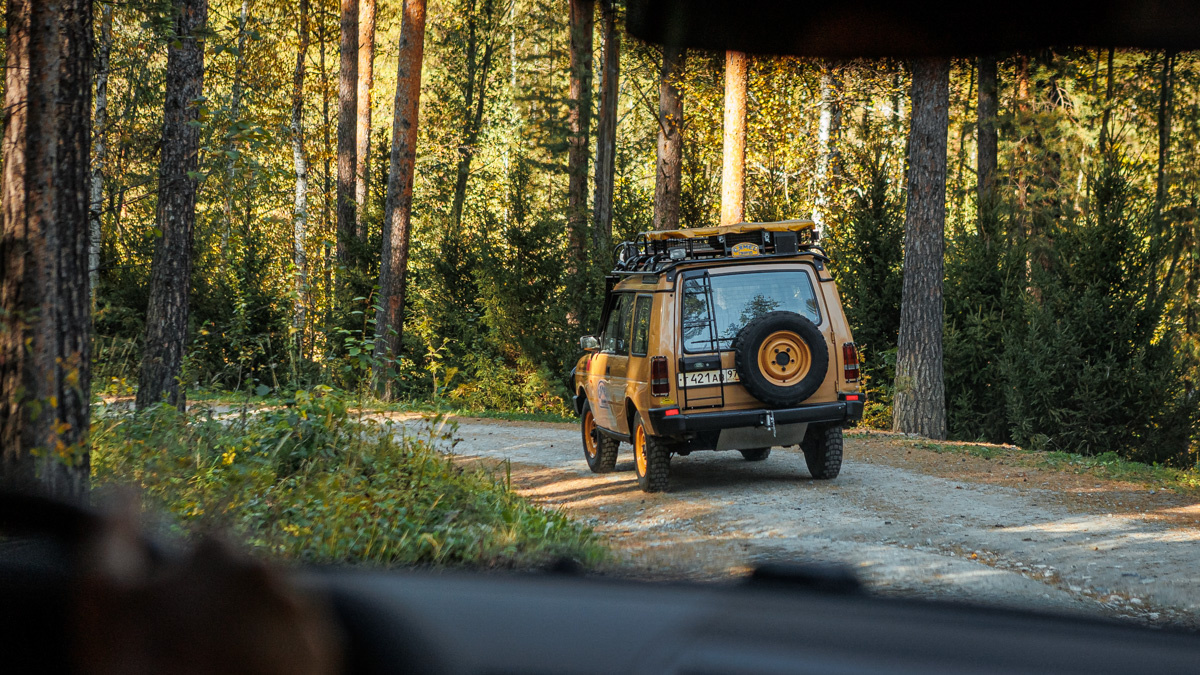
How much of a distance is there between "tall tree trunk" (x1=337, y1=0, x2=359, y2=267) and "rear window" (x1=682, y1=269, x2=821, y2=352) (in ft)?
63.9

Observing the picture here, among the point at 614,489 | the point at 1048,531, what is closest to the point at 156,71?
the point at 614,489

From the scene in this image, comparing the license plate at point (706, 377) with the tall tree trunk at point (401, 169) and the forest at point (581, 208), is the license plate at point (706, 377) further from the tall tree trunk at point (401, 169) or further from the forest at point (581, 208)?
the tall tree trunk at point (401, 169)

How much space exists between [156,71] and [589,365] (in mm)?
10873

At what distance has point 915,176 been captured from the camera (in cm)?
1605

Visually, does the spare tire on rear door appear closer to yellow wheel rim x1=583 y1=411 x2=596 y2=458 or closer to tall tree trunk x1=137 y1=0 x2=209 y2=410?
yellow wheel rim x1=583 y1=411 x2=596 y2=458

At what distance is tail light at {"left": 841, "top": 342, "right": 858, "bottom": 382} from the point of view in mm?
10195

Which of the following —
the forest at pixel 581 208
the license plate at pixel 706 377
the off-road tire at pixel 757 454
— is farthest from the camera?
the off-road tire at pixel 757 454

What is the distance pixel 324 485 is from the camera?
734 centimetres

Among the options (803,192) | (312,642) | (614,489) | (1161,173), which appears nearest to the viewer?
(312,642)

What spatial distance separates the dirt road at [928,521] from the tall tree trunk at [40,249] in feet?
11.2

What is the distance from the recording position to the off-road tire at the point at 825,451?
35.0 feet

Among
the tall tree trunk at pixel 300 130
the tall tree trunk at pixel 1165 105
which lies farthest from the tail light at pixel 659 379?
the tall tree trunk at pixel 300 130

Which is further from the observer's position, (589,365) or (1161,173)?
(589,365)

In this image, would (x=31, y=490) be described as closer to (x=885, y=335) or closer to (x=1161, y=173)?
(x=1161, y=173)
